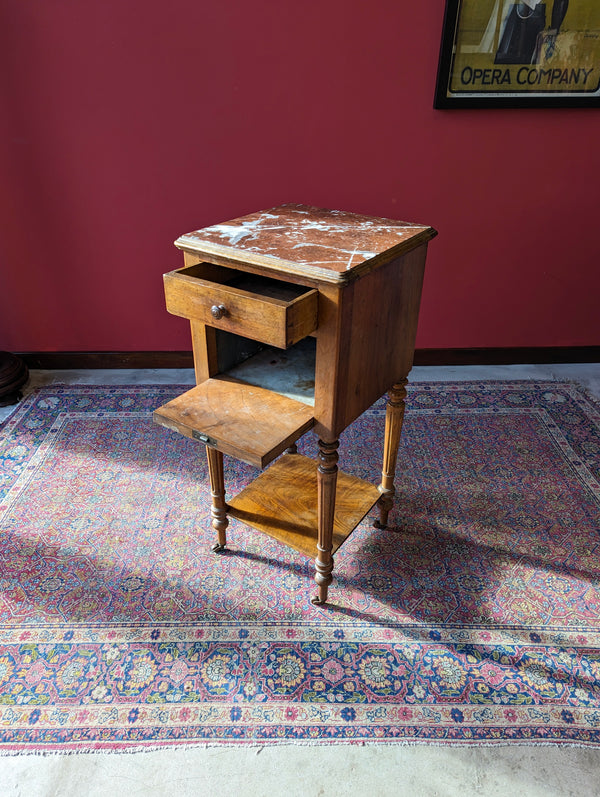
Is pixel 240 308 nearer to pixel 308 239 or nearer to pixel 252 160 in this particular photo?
pixel 308 239

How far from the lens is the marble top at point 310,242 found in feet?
4.66

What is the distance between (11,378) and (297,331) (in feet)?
7.13

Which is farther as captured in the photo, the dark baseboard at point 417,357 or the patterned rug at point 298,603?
the dark baseboard at point 417,357

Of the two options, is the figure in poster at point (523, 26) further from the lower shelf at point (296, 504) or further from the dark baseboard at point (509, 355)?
the lower shelf at point (296, 504)

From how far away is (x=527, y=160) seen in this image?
2842 millimetres

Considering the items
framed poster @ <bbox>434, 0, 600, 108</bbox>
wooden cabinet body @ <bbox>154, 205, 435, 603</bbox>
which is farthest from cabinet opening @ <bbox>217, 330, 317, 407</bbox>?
framed poster @ <bbox>434, 0, 600, 108</bbox>

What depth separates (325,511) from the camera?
172 centimetres

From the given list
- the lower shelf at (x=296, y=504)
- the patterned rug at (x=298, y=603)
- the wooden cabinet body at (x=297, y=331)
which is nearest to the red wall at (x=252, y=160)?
the patterned rug at (x=298, y=603)

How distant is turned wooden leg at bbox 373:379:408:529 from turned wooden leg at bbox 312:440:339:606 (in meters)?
0.39

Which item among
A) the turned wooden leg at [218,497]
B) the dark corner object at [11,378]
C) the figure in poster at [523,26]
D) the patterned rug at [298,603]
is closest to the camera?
the patterned rug at [298,603]

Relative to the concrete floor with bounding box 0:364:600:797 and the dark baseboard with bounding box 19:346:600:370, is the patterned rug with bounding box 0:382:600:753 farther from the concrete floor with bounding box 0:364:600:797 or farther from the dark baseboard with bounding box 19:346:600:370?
the dark baseboard with bounding box 19:346:600:370

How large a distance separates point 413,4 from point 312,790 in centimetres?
295

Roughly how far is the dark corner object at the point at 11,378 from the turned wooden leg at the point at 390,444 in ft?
6.62

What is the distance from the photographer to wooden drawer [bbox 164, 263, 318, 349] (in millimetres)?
1367
